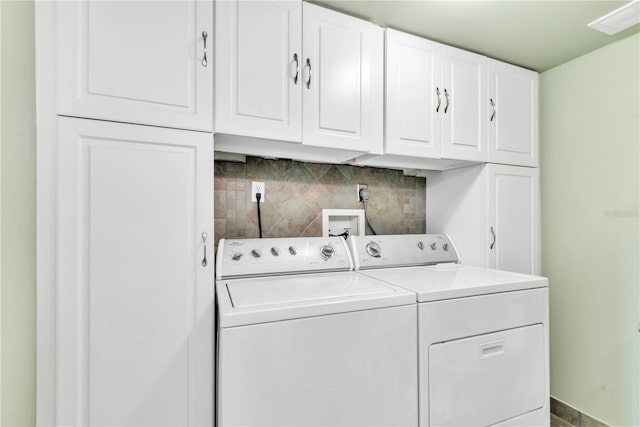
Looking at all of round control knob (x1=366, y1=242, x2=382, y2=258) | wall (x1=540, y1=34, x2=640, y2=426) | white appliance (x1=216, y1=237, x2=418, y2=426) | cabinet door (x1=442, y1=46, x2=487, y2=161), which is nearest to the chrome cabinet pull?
white appliance (x1=216, y1=237, x2=418, y2=426)

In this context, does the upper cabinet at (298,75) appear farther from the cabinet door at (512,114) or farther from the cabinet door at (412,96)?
the cabinet door at (512,114)

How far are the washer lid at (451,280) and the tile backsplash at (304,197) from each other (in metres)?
0.48

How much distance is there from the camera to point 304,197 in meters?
2.00

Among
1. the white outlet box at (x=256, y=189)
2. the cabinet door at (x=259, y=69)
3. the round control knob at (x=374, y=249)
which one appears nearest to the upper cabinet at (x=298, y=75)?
→ the cabinet door at (x=259, y=69)

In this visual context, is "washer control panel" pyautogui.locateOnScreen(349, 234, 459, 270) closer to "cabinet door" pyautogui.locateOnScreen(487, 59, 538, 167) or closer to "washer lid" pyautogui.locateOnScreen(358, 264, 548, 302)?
"washer lid" pyautogui.locateOnScreen(358, 264, 548, 302)

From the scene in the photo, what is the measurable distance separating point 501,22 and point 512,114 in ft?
1.98

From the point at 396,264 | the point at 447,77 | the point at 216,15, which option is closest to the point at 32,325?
the point at 216,15

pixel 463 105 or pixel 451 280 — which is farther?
pixel 463 105

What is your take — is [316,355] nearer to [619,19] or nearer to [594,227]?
[594,227]

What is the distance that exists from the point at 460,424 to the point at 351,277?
0.76 meters

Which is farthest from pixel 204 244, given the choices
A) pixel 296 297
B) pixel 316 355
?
pixel 316 355

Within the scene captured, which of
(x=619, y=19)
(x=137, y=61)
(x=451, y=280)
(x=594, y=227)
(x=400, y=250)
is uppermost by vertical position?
(x=619, y=19)

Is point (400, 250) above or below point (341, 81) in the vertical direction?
below

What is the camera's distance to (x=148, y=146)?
1206 millimetres
